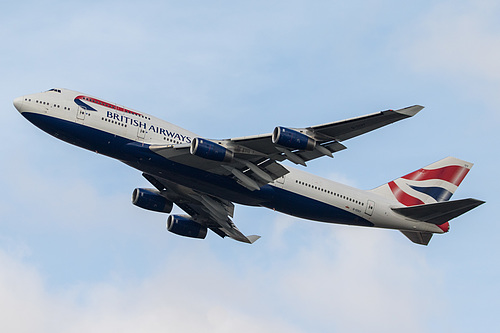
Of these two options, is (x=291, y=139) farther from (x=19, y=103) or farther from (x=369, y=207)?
(x=19, y=103)

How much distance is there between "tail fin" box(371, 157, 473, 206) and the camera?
54.3 metres

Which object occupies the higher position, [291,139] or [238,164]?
[291,139]

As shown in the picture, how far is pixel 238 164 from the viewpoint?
45281mm

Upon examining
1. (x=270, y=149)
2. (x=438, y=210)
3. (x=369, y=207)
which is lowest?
(x=369, y=207)

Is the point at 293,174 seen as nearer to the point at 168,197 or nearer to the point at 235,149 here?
the point at 235,149

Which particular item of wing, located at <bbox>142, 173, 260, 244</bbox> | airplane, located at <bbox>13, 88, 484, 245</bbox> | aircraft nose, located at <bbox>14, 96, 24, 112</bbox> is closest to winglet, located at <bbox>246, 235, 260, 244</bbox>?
wing, located at <bbox>142, 173, 260, 244</bbox>

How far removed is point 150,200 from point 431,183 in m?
22.2

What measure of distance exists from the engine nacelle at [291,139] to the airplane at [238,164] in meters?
0.06

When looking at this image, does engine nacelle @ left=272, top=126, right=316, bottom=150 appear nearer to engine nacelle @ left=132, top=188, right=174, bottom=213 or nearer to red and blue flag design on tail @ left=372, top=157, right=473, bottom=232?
red and blue flag design on tail @ left=372, top=157, right=473, bottom=232

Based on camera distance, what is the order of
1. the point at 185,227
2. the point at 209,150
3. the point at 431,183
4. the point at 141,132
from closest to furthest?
the point at 209,150, the point at 141,132, the point at 431,183, the point at 185,227

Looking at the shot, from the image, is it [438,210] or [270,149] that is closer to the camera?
[270,149]

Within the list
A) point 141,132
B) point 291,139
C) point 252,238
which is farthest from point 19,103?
point 252,238

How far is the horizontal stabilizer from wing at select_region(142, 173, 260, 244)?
1272cm

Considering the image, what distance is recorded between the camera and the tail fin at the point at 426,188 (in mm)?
51625
